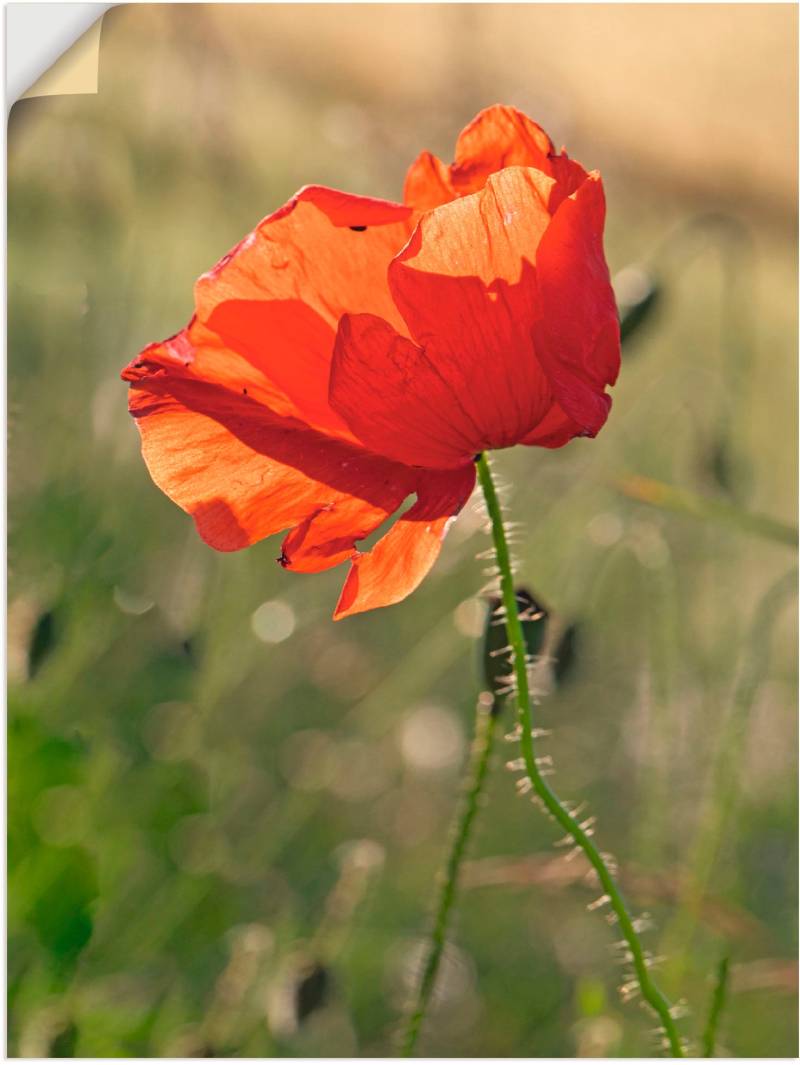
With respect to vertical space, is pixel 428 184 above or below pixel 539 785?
above

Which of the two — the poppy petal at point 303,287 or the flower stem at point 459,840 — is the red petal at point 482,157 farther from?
the flower stem at point 459,840

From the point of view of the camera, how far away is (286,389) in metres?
0.61

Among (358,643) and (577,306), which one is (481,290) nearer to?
(577,306)

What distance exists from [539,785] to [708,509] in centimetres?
Result: 44

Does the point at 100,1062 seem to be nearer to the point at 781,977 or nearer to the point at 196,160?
the point at 781,977

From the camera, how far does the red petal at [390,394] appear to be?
55cm

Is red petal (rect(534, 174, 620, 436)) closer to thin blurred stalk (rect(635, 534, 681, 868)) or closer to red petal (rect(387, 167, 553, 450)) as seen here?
red petal (rect(387, 167, 553, 450))

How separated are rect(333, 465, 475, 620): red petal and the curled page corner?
467mm

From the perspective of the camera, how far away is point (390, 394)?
0.55 metres

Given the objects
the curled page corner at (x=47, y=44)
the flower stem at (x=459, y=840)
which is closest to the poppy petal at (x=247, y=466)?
the flower stem at (x=459, y=840)

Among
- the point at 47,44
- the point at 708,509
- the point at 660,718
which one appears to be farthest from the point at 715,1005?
the point at 47,44

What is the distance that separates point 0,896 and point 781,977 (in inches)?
19.4

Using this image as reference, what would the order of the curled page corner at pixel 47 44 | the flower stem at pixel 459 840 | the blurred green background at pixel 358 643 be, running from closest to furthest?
1. the flower stem at pixel 459 840
2. the curled page corner at pixel 47 44
3. the blurred green background at pixel 358 643

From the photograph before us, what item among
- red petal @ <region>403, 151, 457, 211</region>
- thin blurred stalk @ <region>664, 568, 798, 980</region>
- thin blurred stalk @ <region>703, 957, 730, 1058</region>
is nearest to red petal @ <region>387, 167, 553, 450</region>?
red petal @ <region>403, 151, 457, 211</region>
